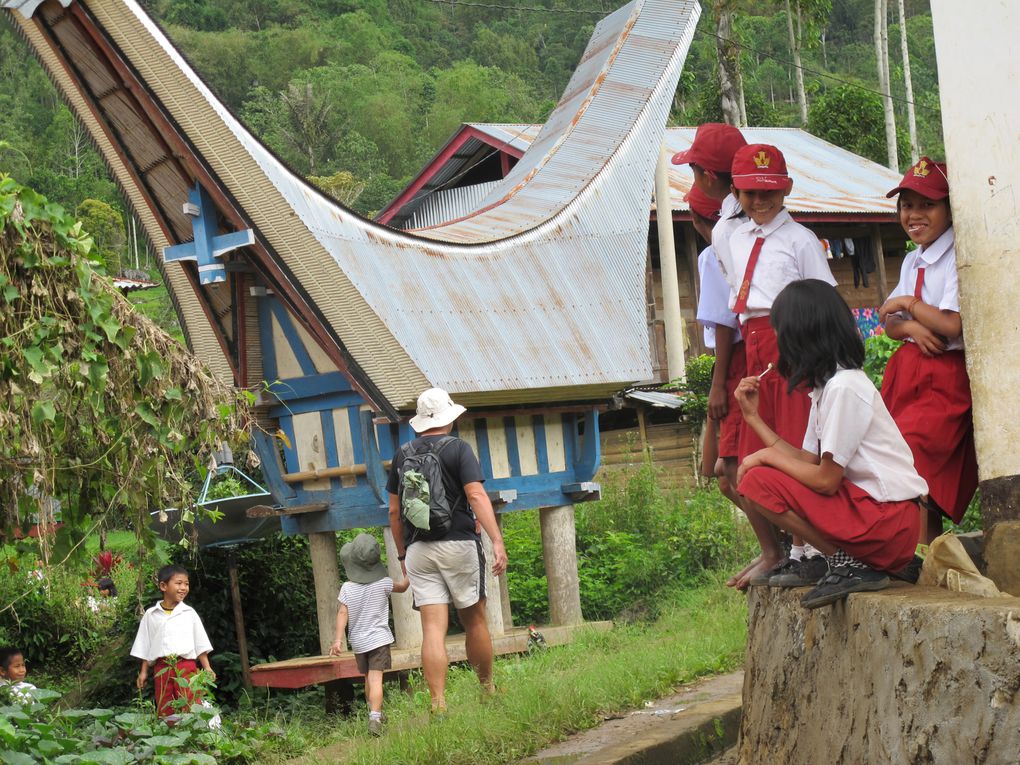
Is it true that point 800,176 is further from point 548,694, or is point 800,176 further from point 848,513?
point 848,513

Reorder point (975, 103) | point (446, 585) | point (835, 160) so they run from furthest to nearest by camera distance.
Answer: point (835, 160), point (446, 585), point (975, 103)

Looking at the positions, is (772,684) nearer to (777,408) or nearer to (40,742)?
(777,408)

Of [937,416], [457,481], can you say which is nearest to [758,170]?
[937,416]

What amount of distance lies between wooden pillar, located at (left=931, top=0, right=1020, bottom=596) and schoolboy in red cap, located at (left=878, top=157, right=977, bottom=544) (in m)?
0.15

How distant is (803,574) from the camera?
179 inches

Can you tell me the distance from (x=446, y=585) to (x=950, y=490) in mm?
2707

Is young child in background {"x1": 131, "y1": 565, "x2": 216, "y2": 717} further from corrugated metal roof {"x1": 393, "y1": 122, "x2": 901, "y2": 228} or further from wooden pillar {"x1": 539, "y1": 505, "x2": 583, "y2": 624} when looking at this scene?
corrugated metal roof {"x1": 393, "y1": 122, "x2": 901, "y2": 228}

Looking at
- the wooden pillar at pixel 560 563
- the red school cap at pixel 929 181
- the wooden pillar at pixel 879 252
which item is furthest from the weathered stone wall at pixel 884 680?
the wooden pillar at pixel 879 252

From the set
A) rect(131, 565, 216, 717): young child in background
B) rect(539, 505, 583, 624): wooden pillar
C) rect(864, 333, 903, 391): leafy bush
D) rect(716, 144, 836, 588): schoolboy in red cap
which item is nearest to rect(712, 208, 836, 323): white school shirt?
rect(716, 144, 836, 588): schoolboy in red cap

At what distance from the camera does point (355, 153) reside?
1880 inches

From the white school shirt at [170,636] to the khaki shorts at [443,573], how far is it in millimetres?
2526

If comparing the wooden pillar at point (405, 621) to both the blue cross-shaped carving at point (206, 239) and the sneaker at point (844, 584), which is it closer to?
the blue cross-shaped carving at point (206, 239)

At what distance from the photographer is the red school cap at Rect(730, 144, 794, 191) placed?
16.3 ft

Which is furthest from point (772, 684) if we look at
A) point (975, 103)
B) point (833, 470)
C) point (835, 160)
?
point (835, 160)
